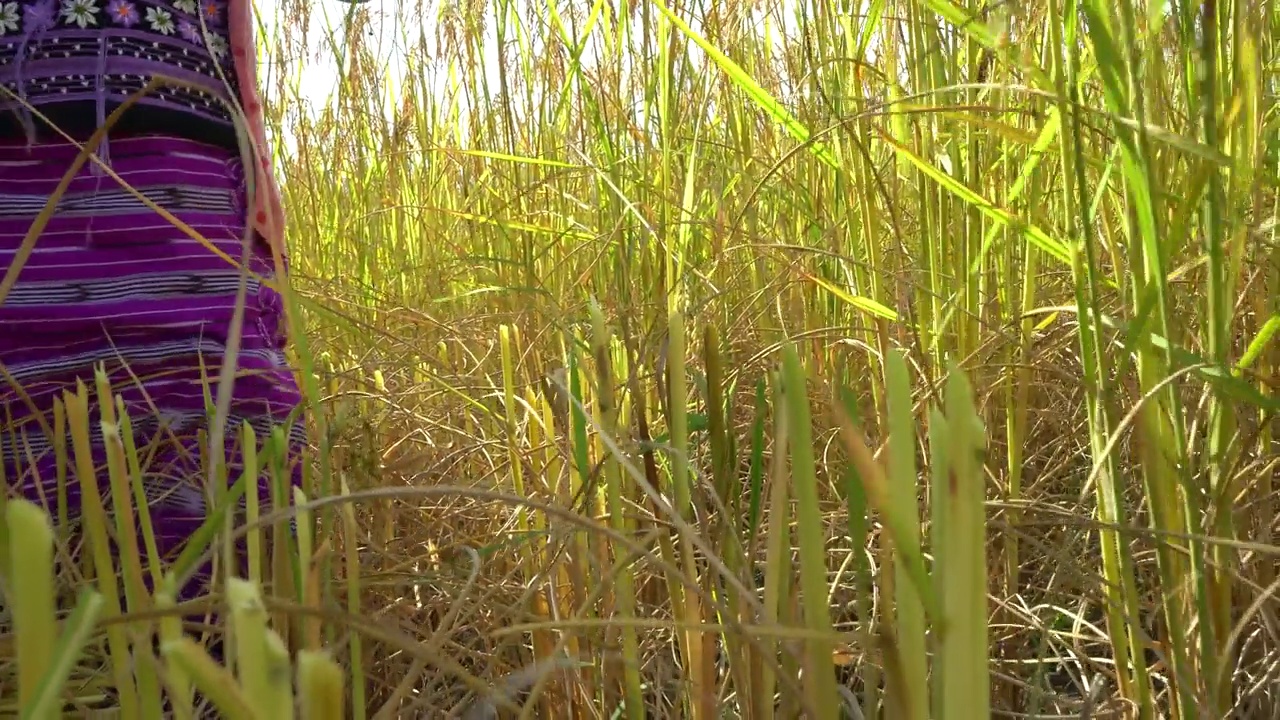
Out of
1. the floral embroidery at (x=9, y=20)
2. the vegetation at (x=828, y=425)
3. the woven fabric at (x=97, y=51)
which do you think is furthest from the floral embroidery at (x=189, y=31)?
the vegetation at (x=828, y=425)

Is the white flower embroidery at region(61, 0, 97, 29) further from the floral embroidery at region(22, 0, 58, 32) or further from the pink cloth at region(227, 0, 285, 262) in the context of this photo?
the pink cloth at region(227, 0, 285, 262)

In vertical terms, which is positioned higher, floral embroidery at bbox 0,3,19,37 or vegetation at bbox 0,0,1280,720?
floral embroidery at bbox 0,3,19,37

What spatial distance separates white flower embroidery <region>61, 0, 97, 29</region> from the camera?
90cm

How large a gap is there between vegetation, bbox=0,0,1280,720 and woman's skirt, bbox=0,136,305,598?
11 cm

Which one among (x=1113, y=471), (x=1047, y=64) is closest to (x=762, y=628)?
(x=1113, y=471)

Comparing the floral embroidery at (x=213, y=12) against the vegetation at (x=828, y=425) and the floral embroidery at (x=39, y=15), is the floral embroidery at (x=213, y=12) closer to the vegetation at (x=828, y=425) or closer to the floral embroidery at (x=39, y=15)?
the floral embroidery at (x=39, y=15)

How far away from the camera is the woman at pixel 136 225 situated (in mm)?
898

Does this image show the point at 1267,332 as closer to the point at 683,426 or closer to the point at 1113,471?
the point at 1113,471

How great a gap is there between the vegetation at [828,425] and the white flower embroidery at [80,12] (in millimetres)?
315

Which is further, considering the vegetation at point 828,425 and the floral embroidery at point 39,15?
the floral embroidery at point 39,15

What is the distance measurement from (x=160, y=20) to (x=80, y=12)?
61 mm

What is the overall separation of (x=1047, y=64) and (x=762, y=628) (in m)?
0.62

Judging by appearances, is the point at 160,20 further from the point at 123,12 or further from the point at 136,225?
the point at 136,225

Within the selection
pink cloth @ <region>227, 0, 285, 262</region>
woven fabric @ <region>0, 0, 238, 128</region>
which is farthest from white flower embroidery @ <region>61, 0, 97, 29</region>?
pink cloth @ <region>227, 0, 285, 262</region>
